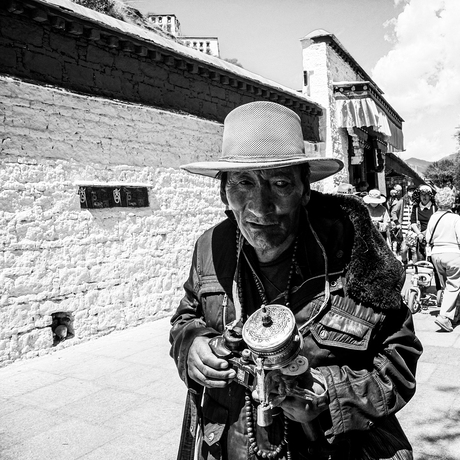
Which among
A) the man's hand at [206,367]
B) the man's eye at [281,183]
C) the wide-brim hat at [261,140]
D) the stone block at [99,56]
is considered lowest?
the man's hand at [206,367]

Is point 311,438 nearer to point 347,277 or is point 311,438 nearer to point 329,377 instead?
point 329,377

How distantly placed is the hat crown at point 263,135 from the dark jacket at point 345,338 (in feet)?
0.82

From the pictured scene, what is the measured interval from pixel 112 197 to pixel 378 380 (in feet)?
19.8

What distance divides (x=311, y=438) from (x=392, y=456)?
0.29 m

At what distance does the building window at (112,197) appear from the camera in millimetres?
6617

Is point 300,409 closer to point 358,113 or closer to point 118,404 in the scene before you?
point 118,404

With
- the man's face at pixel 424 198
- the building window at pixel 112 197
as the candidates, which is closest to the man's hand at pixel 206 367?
the building window at pixel 112 197

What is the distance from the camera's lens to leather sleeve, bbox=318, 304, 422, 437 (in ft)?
4.56

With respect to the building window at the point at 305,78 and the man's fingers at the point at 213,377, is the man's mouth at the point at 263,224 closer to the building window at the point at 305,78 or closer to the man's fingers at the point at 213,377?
the man's fingers at the point at 213,377

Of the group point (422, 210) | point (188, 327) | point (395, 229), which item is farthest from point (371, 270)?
point (395, 229)

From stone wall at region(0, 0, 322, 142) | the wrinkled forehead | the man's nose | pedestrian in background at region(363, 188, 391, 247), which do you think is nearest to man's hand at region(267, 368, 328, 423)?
the man's nose

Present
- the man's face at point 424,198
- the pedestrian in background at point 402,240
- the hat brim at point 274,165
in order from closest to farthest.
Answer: the hat brim at point 274,165, the man's face at point 424,198, the pedestrian in background at point 402,240

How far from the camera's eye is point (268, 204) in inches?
62.5

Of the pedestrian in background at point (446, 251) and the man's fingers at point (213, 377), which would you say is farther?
the pedestrian in background at point (446, 251)
